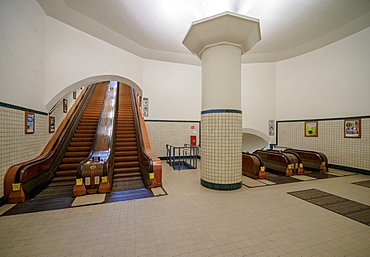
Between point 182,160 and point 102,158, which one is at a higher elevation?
point 102,158

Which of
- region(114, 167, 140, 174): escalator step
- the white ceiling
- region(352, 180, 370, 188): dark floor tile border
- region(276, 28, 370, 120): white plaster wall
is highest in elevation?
the white ceiling

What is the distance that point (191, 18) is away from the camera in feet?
16.8

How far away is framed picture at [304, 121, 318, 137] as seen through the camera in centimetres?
689

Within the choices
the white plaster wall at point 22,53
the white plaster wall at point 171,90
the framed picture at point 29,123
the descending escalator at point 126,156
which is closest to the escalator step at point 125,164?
the descending escalator at point 126,156

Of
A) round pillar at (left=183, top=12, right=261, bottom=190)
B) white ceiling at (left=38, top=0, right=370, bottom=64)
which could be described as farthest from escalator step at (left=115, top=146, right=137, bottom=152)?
white ceiling at (left=38, top=0, right=370, bottom=64)

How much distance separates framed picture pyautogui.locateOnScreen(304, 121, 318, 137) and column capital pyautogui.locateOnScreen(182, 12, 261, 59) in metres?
4.99

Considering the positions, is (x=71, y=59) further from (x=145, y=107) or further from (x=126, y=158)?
(x=126, y=158)

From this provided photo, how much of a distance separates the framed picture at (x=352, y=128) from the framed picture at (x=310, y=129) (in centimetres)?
97

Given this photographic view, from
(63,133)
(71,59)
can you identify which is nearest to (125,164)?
(63,133)

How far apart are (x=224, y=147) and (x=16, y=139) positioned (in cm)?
454

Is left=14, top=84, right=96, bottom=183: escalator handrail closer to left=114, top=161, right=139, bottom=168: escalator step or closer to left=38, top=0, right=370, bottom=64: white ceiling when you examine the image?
left=114, top=161, right=139, bottom=168: escalator step

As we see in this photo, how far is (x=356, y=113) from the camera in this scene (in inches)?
225

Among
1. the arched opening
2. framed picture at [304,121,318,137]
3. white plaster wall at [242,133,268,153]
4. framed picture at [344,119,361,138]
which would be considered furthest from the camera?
white plaster wall at [242,133,268,153]

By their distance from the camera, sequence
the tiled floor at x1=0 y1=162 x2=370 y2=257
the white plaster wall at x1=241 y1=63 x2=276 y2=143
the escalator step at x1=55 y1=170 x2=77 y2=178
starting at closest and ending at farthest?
1. the tiled floor at x1=0 y1=162 x2=370 y2=257
2. the escalator step at x1=55 y1=170 x2=77 y2=178
3. the white plaster wall at x1=241 y1=63 x2=276 y2=143
